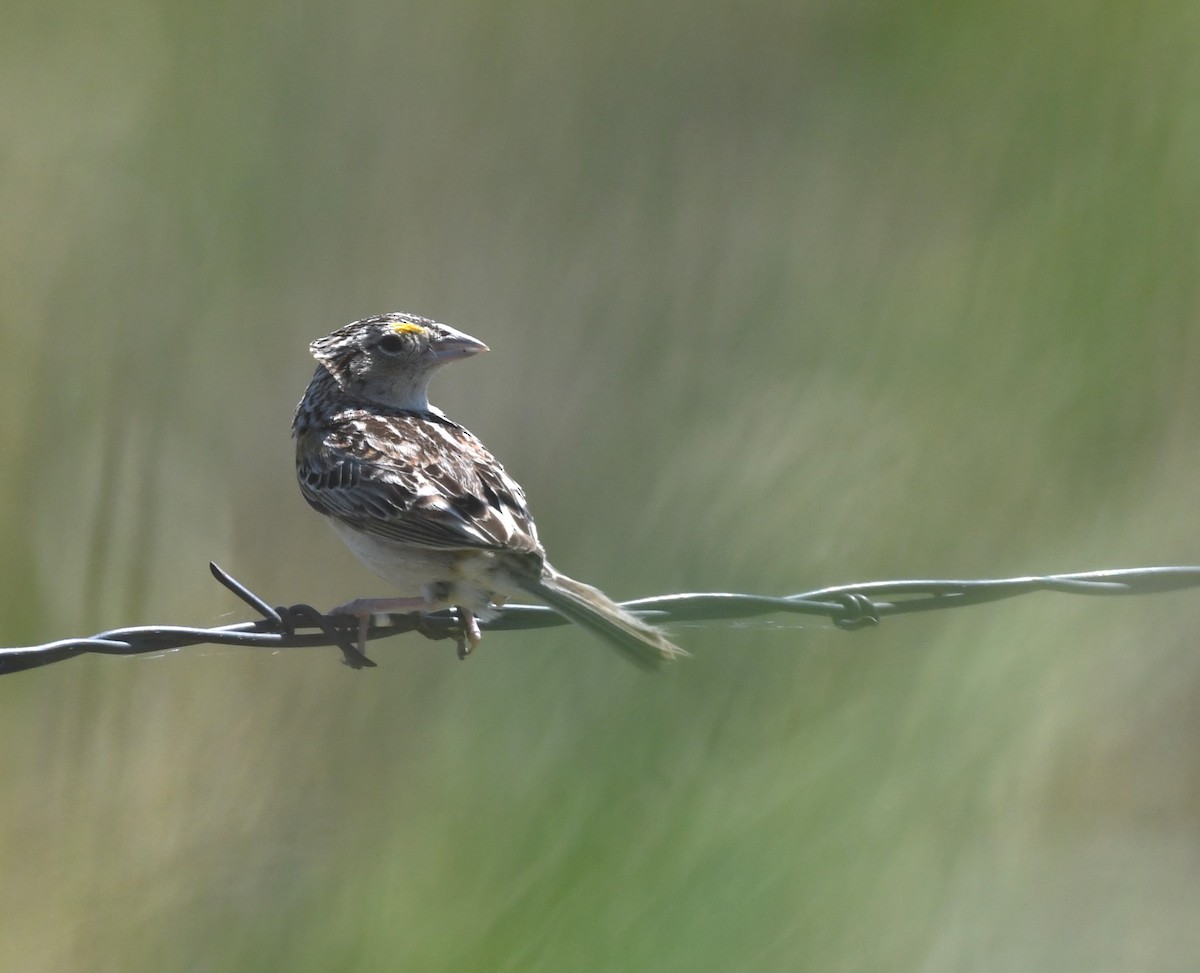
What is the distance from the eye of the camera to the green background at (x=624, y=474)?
6.27 feet

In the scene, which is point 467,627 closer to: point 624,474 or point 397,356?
point 397,356

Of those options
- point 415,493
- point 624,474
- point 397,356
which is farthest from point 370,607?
point 624,474

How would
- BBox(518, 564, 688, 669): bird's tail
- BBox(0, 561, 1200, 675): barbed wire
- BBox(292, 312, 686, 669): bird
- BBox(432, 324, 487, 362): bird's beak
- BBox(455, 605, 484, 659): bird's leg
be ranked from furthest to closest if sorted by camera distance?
BBox(432, 324, 487, 362): bird's beak → BBox(455, 605, 484, 659): bird's leg → BBox(292, 312, 686, 669): bird → BBox(0, 561, 1200, 675): barbed wire → BBox(518, 564, 688, 669): bird's tail

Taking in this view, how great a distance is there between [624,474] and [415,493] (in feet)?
7.49

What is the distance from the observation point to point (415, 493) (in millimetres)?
4934

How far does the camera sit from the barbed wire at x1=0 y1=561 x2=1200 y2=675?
262cm

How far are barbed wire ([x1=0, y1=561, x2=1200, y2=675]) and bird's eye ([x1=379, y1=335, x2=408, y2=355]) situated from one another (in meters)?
1.76

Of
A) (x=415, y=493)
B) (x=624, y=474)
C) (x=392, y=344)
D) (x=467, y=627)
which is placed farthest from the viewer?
(x=392, y=344)

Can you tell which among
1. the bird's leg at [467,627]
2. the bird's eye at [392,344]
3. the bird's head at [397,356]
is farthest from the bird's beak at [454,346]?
the bird's leg at [467,627]

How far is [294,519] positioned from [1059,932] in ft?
20.5

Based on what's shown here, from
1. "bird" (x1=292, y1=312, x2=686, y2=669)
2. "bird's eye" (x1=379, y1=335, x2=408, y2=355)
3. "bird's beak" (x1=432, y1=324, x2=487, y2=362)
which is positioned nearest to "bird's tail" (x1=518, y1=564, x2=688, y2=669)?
"bird" (x1=292, y1=312, x2=686, y2=669)

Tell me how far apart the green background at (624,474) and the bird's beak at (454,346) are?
29 cm

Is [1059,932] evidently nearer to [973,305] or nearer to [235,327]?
[973,305]

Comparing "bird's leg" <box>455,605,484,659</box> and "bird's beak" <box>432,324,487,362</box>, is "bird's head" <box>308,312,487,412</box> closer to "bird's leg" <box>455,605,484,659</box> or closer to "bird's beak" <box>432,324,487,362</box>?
"bird's beak" <box>432,324,487,362</box>
